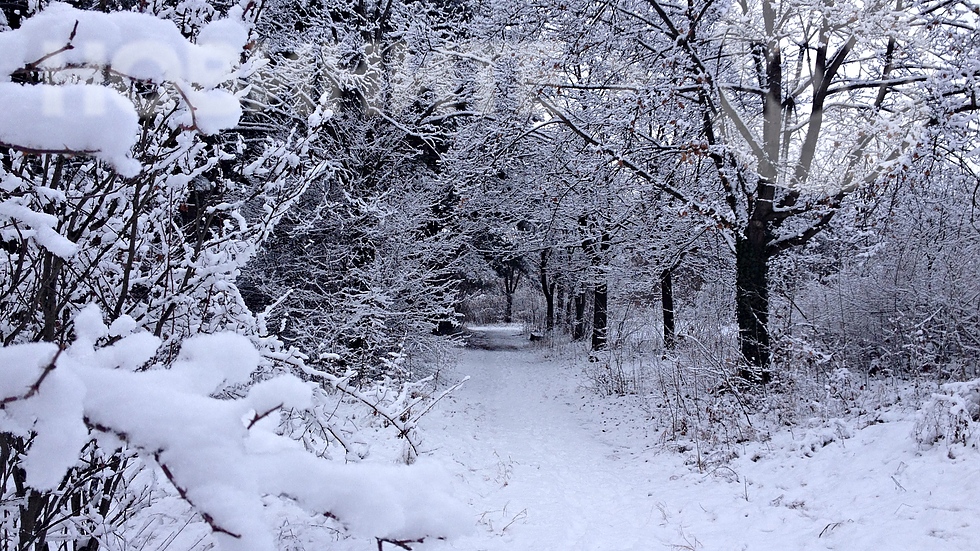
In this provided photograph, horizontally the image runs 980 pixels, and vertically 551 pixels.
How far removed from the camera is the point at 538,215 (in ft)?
45.4

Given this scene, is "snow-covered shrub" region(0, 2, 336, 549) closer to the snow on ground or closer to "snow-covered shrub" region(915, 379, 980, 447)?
the snow on ground

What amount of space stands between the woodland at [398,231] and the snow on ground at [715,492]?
0.28 metres

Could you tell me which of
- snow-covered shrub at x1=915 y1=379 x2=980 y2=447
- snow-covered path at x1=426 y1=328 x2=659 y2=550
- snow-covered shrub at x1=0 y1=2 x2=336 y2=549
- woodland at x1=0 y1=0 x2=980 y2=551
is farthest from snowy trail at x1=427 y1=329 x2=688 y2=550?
snow-covered shrub at x1=0 y1=2 x2=336 y2=549

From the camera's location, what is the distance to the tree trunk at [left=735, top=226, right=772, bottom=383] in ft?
25.1

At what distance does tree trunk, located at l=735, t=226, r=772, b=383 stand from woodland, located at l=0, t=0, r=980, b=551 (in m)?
0.05

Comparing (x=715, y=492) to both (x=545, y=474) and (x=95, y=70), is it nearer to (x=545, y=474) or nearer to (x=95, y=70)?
(x=545, y=474)

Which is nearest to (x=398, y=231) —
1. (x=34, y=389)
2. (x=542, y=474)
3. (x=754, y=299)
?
(x=542, y=474)

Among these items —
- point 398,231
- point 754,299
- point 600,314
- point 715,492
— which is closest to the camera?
point 715,492

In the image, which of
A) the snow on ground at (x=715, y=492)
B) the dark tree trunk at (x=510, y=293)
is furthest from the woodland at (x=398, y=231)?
the dark tree trunk at (x=510, y=293)

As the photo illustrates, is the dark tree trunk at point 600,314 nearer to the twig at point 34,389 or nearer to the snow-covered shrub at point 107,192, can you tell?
the snow-covered shrub at point 107,192

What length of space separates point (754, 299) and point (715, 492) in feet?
11.4

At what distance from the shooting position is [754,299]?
771cm

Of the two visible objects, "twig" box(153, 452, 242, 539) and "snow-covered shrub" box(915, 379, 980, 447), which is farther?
"snow-covered shrub" box(915, 379, 980, 447)

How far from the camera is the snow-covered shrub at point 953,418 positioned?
454 cm
